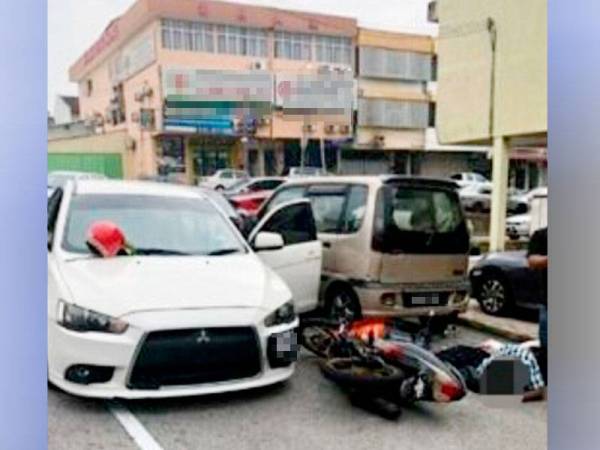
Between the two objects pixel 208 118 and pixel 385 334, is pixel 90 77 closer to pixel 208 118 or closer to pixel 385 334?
pixel 208 118

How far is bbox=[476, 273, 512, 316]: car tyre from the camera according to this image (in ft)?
8.43

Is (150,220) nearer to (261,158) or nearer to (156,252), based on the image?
(156,252)

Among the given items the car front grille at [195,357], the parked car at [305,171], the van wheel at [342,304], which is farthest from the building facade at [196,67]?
the van wheel at [342,304]

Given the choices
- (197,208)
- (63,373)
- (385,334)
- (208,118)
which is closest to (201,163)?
(208,118)

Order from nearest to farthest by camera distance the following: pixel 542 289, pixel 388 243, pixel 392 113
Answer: pixel 542 289, pixel 392 113, pixel 388 243

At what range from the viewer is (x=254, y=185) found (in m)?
2.31

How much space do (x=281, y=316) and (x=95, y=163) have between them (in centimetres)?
96

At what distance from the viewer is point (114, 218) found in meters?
2.21

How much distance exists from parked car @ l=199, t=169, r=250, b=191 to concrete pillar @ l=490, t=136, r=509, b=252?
946 mm

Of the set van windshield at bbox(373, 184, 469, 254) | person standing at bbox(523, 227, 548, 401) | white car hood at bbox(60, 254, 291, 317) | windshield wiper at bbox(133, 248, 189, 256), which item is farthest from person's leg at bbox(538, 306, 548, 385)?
windshield wiper at bbox(133, 248, 189, 256)

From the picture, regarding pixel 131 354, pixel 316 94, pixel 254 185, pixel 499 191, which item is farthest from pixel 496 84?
pixel 131 354

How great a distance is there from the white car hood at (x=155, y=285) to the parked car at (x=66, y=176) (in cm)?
35

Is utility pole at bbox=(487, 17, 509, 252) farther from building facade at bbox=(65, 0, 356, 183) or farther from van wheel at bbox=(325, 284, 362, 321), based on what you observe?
van wheel at bbox=(325, 284, 362, 321)

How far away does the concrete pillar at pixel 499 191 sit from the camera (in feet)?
7.42
